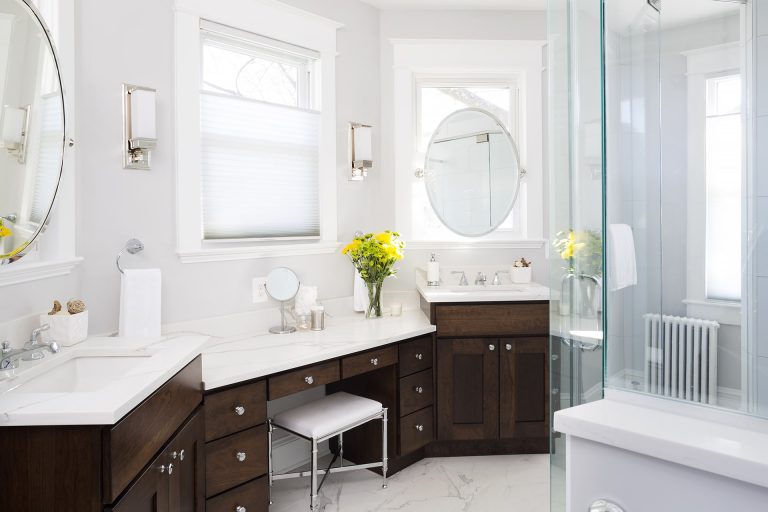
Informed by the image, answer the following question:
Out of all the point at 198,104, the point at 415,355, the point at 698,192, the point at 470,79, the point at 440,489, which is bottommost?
the point at 440,489

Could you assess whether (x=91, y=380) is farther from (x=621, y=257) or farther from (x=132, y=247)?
(x=621, y=257)

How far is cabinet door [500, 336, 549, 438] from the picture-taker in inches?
116

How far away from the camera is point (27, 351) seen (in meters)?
1.48

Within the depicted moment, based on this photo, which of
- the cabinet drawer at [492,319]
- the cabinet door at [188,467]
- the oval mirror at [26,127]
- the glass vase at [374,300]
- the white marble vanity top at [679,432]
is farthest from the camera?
the glass vase at [374,300]

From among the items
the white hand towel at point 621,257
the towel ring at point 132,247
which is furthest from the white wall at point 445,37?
the white hand towel at point 621,257

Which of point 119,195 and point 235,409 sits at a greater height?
point 119,195

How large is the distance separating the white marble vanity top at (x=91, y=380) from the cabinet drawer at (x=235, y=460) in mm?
418

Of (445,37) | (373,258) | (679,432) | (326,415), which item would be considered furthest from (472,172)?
(679,432)

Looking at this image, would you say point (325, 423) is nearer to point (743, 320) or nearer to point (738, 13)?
point (743, 320)

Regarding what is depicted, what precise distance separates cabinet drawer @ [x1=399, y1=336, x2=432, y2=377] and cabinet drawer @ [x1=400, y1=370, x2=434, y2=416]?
0.04 meters

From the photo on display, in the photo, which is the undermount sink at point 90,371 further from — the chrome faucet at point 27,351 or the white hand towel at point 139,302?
the white hand towel at point 139,302

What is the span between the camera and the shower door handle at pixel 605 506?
0.71 m

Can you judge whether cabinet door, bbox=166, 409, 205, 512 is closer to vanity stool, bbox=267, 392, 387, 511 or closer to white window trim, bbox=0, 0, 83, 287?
vanity stool, bbox=267, 392, 387, 511

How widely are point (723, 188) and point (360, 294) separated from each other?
250 cm
